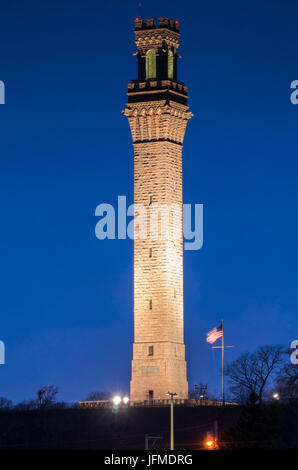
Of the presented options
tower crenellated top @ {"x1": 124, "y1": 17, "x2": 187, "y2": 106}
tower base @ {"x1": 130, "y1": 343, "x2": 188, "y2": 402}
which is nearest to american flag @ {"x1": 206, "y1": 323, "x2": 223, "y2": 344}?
tower base @ {"x1": 130, "y1": 343, "x2": 188, "y2": 402}

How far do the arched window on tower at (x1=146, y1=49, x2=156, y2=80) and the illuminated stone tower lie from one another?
3.6 inches

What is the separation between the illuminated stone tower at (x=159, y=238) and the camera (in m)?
131

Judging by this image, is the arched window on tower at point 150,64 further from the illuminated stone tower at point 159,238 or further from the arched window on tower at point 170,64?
the arched window on tower at point 170,64

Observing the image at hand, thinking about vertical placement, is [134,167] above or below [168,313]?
above

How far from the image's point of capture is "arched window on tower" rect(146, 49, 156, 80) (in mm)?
136500

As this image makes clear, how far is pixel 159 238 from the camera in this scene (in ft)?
433

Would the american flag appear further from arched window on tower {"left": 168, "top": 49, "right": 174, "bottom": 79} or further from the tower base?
→ arched window on tower {"left": 168, "top": 49, "right": 174, "bottom": 79}

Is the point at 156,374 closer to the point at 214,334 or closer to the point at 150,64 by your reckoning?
the point at 214,334

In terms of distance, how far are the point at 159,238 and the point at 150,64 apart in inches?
652

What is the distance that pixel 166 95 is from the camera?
13412cm
